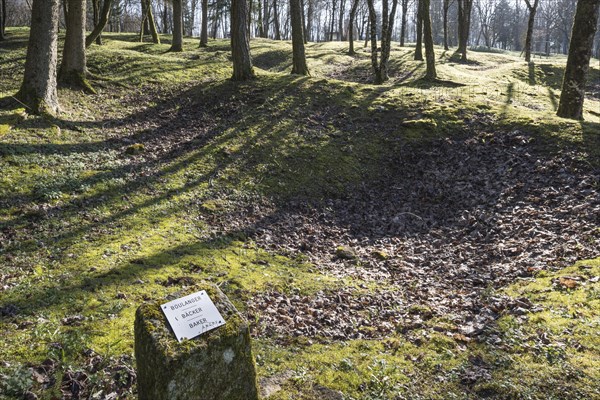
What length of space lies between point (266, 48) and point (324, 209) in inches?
964

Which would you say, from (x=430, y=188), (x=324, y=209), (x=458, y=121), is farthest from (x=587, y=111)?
(x=324, y=209)

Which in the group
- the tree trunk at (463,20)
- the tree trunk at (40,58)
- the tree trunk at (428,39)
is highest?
the tree trunk at (463,20)

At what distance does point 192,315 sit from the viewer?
10.4ft

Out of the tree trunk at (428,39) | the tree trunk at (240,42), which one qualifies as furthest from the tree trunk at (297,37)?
the tree trunk at (428,39)

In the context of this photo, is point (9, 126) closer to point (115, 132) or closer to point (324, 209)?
point (115, 132)

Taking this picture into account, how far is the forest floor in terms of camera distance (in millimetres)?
Answer: 4523

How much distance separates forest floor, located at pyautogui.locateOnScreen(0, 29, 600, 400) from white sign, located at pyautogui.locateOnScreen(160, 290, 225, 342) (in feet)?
4.84

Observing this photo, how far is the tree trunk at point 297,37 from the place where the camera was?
1605 cm

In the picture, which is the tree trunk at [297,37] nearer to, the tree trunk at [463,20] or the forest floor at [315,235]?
the forest floor at [315,235]

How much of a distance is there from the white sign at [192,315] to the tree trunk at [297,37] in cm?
1514

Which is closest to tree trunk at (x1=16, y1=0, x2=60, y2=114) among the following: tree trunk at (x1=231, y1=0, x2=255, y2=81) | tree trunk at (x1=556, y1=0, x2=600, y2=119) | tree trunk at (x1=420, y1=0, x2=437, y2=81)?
tree trunk at (x1=231, y1=0, x2=255, y2=81)

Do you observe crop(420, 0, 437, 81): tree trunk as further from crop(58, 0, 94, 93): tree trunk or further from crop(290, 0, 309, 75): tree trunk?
crop(58, 0, 94, 93): tree trunk

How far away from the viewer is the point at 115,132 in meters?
11.3

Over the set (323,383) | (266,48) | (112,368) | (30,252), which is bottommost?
(323,383)
